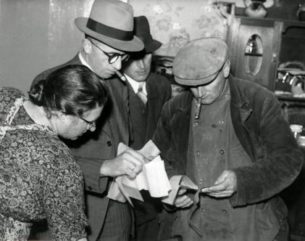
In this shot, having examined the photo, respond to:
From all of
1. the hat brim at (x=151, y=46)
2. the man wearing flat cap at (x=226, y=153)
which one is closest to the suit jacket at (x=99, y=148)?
the man wearing flat cap at (x=226, y=153)

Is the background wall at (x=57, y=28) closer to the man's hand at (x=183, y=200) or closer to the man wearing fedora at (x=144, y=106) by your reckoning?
the man wearing fedora at (x=144, y=106)

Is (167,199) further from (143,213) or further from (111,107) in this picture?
(143,213)

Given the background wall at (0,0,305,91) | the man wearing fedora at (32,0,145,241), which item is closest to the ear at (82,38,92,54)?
the man wearing fedora at (32,0,145,241)

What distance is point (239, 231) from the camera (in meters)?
2.48

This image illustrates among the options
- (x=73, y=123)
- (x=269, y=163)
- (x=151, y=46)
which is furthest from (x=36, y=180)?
(x=151, y=46)

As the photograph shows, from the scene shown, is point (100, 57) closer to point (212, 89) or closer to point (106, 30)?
point (106, 30)

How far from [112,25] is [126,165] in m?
0.80

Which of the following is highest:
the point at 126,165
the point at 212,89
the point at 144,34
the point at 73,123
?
the point at 144,34

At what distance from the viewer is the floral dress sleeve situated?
176 centimetres

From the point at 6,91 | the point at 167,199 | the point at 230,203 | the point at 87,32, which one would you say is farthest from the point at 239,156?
the point at 6,91

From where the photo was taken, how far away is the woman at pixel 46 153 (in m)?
1.76

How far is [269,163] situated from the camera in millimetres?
2352

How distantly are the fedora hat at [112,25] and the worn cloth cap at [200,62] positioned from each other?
11.5 inches

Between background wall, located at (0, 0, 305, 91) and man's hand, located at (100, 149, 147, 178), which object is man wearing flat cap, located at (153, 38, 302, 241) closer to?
man's hand, located at (100, 149, 147, 178)
